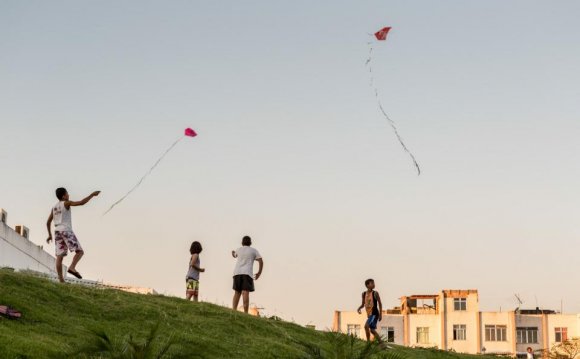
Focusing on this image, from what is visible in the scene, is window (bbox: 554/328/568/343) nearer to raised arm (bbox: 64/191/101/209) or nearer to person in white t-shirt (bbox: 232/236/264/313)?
person in white t-shirt (bbox: 232/236/264/313)

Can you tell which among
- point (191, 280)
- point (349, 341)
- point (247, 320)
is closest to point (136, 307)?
point (247, 320)

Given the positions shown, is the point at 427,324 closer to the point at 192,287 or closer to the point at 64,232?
the point at 192,287

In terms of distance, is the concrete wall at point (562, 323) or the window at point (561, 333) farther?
the concrete wall at point (562, 323)

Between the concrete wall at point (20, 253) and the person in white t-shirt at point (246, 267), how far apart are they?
84.1ft

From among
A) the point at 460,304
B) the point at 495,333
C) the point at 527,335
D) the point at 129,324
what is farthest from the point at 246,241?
the point at 460,304

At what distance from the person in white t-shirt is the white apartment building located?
90556 millimetres

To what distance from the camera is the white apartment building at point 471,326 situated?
372 feet

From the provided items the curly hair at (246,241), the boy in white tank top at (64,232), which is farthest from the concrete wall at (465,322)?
the boy in white tank top at (64,232)

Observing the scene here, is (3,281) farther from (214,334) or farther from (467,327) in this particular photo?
(467,327)

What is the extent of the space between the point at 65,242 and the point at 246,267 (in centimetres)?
498

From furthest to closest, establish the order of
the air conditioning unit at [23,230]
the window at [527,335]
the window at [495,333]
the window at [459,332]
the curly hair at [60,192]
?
the window at [459,332] < the window at [495,333] < the window at [527,335] < the air conditioning unit at [23,230] < the curly hair at [60,192]

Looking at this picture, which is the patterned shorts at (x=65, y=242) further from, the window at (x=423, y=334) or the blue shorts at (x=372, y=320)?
the window at (x=423, y=334)

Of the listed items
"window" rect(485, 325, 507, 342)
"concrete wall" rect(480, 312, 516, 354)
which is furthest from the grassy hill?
"window" rect(485, 325, 507, 342)

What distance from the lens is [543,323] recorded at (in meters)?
114
